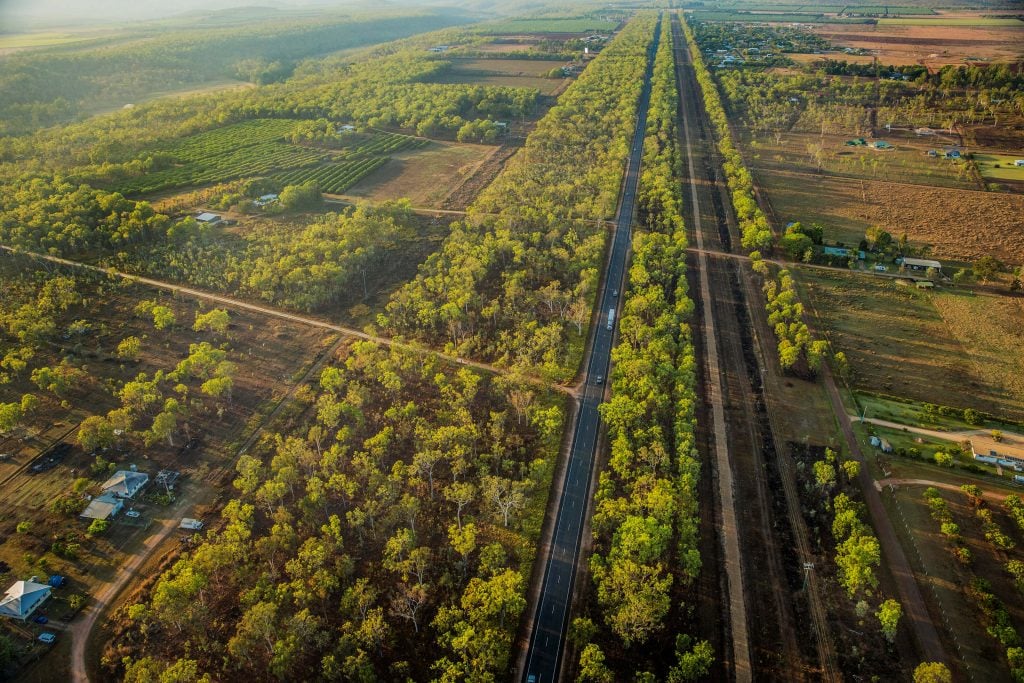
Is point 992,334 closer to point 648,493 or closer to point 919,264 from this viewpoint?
point 919,264

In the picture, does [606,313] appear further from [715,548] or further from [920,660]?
[920,660]

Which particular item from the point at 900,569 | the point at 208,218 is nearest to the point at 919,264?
the point at 900,569

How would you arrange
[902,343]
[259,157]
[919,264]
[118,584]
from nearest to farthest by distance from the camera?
[118,584] < [902,343] < [919,264] < [259,157]

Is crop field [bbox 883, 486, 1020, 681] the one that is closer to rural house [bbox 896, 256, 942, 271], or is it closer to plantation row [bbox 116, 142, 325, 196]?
rural house [bbox 896, 256, 942, 271]

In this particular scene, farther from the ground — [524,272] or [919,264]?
[524,272]

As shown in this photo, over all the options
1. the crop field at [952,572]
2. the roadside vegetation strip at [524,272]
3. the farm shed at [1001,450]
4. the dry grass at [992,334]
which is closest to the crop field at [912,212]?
the dry grass at [992,334]

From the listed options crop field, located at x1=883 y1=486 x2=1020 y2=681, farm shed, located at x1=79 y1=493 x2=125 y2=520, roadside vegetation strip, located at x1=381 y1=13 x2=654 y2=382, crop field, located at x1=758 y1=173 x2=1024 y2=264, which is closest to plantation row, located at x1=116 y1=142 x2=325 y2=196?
roadside vegetation strip, located at x1=381 y1=13 x2=654 y2=382

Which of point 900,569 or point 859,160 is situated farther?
point 859,160
